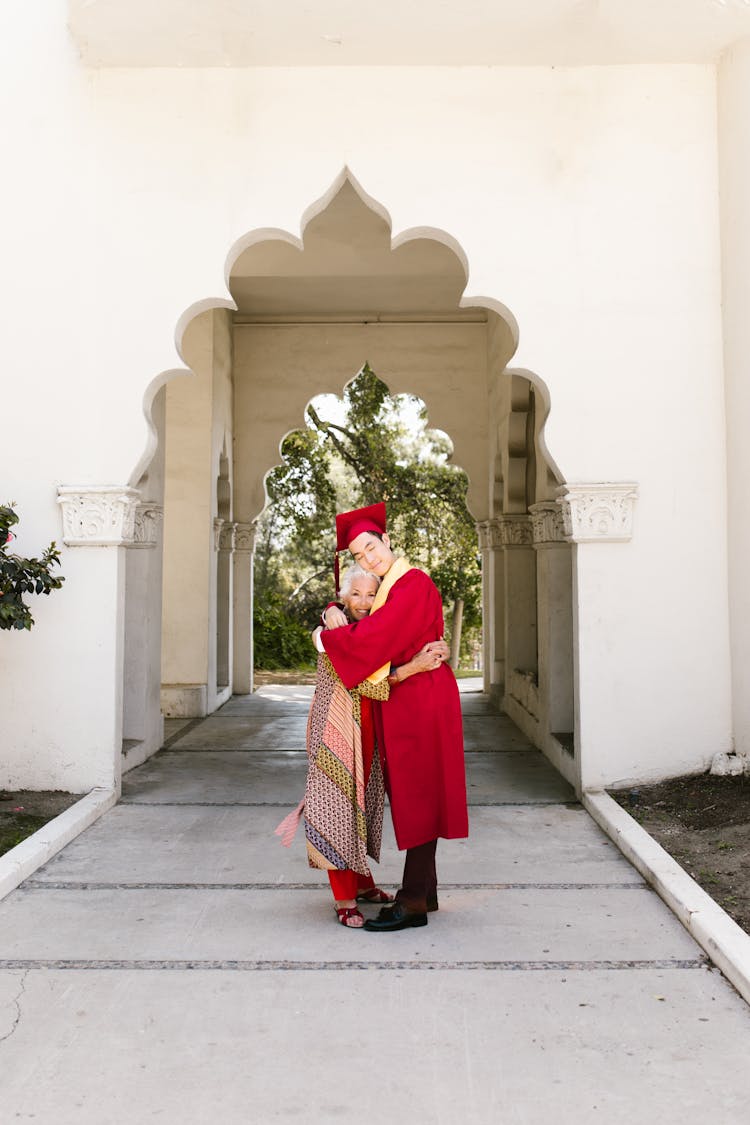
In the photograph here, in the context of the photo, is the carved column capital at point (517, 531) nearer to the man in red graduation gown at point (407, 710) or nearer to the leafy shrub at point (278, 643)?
the leafy shrub at point (278, 643)

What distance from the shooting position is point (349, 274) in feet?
33.6

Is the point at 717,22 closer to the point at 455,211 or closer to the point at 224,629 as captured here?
the point at 455,211

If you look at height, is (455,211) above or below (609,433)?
above

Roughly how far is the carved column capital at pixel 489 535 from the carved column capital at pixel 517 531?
0.29m

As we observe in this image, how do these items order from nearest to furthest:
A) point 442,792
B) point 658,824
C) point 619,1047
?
point 619,1047
point 442,792
point 658,824

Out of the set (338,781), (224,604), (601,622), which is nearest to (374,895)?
(338,781)

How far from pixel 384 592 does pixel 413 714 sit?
50 centimetres

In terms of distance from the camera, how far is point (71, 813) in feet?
18.6

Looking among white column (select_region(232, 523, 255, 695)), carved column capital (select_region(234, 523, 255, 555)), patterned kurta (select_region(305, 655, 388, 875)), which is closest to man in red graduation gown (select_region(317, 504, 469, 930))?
patterned kurta (select_region(305, 655, 388, 875))

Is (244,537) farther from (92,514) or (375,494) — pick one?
(92,514)

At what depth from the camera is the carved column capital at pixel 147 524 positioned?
7.75m

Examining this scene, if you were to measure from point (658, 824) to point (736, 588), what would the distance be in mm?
1612

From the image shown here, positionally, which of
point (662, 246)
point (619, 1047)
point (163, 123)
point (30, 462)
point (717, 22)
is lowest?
point (619, 1047)

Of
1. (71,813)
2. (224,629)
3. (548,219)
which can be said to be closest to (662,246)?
(548,219)
